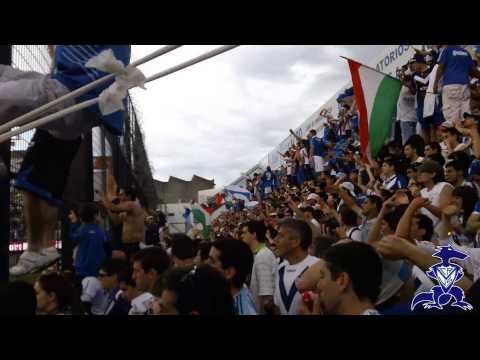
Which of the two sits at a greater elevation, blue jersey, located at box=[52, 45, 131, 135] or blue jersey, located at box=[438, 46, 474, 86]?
blue jersey, located at box=[438, 46, 474, 86]

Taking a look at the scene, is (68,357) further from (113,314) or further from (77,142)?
(77,142)

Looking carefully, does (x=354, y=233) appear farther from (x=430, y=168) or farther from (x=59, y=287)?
(x=59, y=287)

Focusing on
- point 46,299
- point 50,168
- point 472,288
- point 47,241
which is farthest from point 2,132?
point 472,288

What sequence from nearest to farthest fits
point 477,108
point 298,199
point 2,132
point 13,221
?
point 2,132 → point 13,221 → point 477,108 → point 298,199

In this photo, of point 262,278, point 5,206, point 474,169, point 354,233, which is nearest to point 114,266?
point 262,278

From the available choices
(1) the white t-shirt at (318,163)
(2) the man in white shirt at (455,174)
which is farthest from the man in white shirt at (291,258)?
(1) the white t-shirt at (318,163)

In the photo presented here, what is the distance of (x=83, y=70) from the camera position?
5.26ft

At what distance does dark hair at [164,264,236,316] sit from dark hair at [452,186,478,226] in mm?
1941

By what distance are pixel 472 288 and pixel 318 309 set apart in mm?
687

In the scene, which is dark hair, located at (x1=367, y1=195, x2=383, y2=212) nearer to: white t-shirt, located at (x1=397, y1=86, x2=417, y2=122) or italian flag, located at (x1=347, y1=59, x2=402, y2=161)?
italian flag, located at (x1=347, y1=59, x2=402, y2=161)

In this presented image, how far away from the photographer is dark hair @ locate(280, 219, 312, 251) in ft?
10.0

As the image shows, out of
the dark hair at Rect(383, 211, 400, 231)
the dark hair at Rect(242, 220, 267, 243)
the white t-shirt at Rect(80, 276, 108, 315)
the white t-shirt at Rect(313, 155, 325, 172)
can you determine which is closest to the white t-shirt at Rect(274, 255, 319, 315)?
the dark hair at Rect(383, 211, 400, 231)
